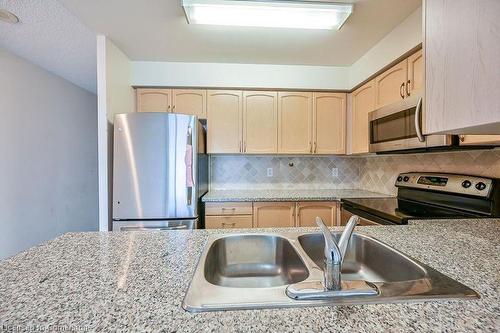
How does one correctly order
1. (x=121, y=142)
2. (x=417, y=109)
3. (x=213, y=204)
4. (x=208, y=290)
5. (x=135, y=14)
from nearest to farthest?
(x=208, y=290) < (x=417, y=109) < (x=135, y=14) < (x=121, y=142) < (x=213, y=204)

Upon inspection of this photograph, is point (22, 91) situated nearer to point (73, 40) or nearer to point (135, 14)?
point (73, 40)

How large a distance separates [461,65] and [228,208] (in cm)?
205

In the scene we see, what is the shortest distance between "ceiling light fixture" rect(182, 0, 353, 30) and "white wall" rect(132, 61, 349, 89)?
80 centimetres

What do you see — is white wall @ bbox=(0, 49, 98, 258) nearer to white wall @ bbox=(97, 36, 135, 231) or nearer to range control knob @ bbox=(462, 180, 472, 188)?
white wall @ bbox=(97, 36, 135, 231)

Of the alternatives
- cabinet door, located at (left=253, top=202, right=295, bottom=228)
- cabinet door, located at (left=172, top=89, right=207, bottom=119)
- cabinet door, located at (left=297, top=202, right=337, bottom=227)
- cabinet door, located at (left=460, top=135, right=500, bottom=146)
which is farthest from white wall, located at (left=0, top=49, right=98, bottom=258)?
cabinet door, located at (left=460, top=135, right=500, bottom=146)

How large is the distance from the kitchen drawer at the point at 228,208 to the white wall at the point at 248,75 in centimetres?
126

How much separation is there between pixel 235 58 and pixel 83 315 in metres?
2.48

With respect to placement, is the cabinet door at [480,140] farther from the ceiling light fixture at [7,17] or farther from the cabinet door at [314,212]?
the ceiling light fixture at [7,17]

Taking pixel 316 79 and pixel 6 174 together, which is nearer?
pixel 6 174

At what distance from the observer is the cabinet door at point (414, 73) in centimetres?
175

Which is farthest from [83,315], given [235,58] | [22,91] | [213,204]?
[22,91]

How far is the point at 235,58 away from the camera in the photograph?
2514 millimetres

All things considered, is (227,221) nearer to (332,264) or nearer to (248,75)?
(248,75)

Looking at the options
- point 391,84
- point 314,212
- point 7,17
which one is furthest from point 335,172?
point 7,17
